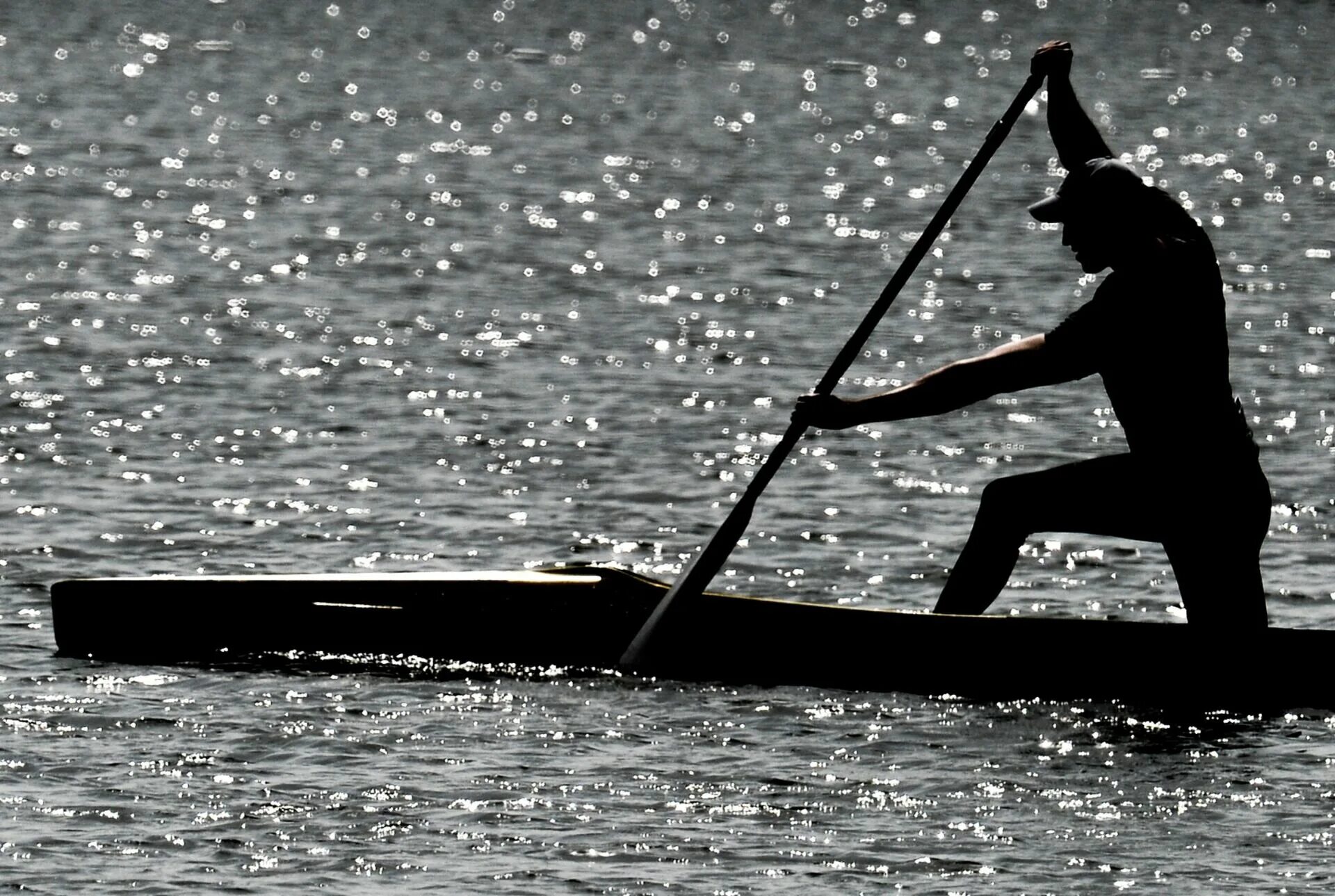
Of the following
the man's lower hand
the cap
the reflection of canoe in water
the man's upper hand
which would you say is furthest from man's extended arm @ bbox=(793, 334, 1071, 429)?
the man's upper hand

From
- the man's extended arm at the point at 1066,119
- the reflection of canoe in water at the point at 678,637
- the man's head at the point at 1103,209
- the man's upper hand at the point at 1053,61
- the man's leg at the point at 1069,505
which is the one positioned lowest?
the reflection of canoe in water at the point at 678,637

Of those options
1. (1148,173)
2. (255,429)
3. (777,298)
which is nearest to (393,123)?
(1148,173)

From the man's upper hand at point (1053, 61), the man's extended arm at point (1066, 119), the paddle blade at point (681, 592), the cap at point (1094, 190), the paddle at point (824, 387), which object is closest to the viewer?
the cap at point (1094, 190)

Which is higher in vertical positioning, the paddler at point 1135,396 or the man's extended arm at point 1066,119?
the man's extended arm at point 1066,119

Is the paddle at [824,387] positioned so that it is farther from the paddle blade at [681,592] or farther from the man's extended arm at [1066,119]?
the man's extended arm at [1066,119]

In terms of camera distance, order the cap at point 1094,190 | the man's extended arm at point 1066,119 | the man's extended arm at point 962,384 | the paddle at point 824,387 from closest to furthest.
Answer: the cap at point 1094,190
the man's extended arm at point 1066,119
the man's extended arm at point 962,384
the paddle at point 824,387

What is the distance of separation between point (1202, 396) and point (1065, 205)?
88 cm

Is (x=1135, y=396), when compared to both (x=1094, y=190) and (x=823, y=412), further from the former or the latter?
(x=823, y=412)

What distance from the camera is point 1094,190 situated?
1042cm

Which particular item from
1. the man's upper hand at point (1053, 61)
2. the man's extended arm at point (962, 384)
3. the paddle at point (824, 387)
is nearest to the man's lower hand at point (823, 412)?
the man's extended arm at point (962, 384)

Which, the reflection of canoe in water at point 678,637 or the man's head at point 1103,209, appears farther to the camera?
the reflection of canoe in water at point 678,637

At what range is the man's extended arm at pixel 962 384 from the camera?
1074cm

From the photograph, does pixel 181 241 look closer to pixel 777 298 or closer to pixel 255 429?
pixel 777 298

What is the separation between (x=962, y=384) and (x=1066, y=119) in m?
1.03
